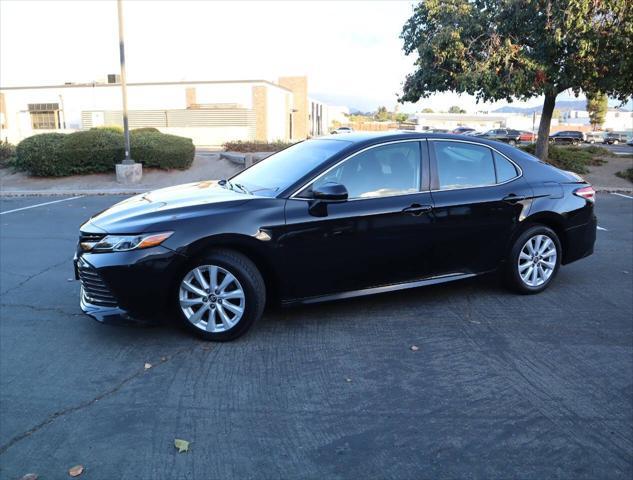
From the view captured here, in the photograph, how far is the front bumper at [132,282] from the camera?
4.11 meters

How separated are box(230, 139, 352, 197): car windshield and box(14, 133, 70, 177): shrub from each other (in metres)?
13.0

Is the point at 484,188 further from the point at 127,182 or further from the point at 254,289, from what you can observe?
the point at 127,182

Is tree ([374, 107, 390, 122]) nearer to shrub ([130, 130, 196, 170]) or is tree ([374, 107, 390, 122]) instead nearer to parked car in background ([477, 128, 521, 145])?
parked car in background ([477, 128, 521, 145])

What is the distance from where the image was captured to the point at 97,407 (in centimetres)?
341

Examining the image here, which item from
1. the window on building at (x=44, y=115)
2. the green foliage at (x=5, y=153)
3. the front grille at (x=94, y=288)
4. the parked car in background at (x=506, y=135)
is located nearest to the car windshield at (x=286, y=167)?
the front grille at (x=94, y=288)

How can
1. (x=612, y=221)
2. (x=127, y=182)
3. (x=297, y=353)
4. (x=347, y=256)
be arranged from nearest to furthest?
(x=297, y=353)
(x=347, y=256)
(x=612, y=221)
(x=127, y=182)

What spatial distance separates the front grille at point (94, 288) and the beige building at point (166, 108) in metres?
38.5

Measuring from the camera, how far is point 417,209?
4.78 m

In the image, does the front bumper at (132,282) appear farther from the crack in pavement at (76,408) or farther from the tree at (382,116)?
the tree at (382,116)

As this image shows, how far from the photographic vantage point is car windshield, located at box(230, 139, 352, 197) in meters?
4.70

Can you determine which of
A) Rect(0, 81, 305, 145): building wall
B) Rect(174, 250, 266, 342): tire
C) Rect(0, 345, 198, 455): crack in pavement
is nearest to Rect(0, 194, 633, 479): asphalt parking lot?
Rect(0, 345, 198, 455): crack in pavement

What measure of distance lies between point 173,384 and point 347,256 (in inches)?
66.6

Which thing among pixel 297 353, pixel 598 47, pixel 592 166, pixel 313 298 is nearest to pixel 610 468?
pixel 297 353

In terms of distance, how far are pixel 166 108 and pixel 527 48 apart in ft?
116
